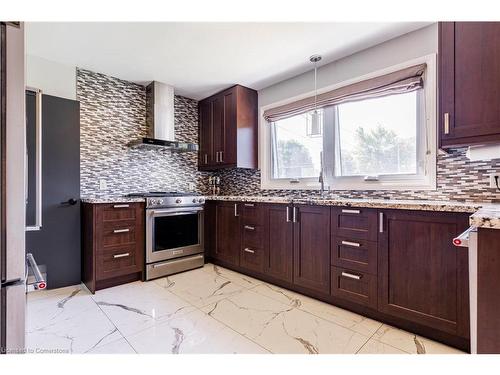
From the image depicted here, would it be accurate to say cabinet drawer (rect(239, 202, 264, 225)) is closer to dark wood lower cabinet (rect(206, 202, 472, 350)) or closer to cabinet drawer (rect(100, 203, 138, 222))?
dark wood lower cabinet (rect(206, 202, 472, 350))

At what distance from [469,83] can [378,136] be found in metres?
0.94

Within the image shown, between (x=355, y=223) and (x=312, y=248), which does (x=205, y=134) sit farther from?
(x=355, y=223)

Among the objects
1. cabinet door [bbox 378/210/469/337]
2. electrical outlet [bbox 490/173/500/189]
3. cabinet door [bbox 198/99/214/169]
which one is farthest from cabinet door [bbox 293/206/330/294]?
cabinet door [bbox 198/99/214/169]

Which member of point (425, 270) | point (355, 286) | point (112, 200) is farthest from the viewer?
point (112, 200)

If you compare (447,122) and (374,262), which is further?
(374,262)

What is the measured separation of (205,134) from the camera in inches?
154

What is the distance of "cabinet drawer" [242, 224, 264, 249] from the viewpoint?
9.01 feet

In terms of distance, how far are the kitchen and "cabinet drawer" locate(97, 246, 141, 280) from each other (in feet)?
0.07

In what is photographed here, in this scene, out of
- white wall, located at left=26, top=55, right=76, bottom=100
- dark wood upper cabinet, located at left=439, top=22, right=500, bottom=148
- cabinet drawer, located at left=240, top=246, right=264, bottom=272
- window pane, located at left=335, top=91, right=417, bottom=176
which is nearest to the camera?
dark wood upper cabinet, located at left=439, top=22, right=500, bottom=148

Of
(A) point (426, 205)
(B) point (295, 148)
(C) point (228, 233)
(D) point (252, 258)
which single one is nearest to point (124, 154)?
(C) point (228, 233)

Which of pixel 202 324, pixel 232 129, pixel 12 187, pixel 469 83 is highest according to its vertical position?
pixel 232 129

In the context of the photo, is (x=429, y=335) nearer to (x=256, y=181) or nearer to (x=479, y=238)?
(x=479, y=238)

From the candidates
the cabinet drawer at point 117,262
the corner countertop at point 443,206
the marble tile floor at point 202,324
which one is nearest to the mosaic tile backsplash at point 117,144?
the cabinet drawer at point 117,262

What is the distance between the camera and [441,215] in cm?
161
